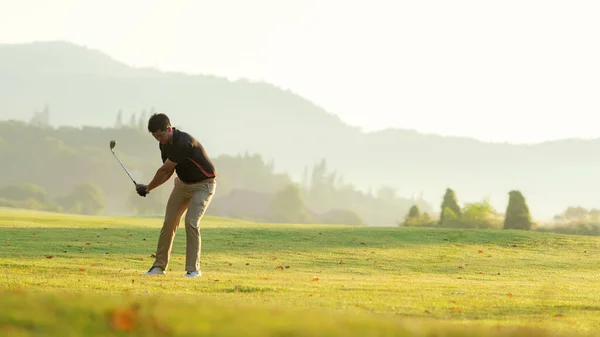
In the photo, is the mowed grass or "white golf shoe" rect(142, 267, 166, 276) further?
"white golf shoe" rect(142, 267, 166, 276)

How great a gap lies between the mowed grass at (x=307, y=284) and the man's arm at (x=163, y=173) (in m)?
1.87

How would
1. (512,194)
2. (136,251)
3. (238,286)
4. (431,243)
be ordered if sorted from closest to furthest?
(238,286) < (136,251) < (431,243) < (512,194)

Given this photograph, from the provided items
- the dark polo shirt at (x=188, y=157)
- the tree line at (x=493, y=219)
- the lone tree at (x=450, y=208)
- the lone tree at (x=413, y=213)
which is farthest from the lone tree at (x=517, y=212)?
the dark polo shirt at (x=188, y=157)

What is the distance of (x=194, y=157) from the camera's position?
15.6 m

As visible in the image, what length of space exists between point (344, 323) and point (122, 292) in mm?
6494

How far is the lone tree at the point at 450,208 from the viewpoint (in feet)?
196

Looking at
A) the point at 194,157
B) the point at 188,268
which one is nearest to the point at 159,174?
the point at 194,157

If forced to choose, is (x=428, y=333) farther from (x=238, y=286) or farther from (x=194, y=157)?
(x=194, y=157)

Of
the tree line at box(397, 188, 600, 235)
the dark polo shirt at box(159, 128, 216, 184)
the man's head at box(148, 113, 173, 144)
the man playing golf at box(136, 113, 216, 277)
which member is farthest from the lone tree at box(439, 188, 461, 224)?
the man's head at box(148, 113, 173, 144)

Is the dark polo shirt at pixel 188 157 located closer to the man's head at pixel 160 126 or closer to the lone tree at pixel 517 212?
the man's head at pixel 160 126

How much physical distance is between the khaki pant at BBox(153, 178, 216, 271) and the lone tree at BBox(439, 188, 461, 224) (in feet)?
150

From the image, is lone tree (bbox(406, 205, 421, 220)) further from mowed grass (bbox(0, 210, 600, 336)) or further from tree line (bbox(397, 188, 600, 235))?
mowed grass (bbox(0, 210, 600, 336))

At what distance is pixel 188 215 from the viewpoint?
15672 millimetres

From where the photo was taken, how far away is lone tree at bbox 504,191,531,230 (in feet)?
166
